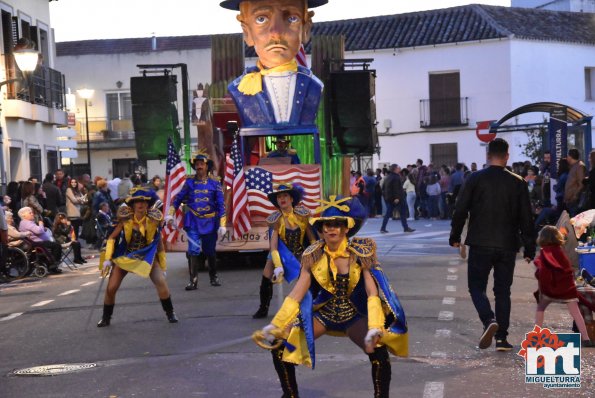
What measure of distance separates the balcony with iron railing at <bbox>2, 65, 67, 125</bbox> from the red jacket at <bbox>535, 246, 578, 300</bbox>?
771 inches

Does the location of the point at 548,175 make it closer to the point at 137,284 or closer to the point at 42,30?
the point at 137,284

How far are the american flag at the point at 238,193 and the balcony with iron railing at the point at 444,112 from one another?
28.4 m

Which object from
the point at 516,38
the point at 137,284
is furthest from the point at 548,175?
the point at 516,38

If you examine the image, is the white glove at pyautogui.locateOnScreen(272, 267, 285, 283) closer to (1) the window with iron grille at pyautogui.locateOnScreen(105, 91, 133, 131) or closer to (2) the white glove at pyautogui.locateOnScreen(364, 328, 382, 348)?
(2) the white glove at pyautogui.locateOnScreen(364, 328, 382, 348)

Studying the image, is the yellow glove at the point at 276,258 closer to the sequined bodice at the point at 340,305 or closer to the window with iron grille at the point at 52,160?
the sequined bodice at the point at 340,305

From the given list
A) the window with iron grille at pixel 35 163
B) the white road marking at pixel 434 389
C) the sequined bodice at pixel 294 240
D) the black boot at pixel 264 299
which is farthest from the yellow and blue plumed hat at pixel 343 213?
the window with iron grille at pixel 35 163

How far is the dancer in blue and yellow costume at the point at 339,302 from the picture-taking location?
304 inches

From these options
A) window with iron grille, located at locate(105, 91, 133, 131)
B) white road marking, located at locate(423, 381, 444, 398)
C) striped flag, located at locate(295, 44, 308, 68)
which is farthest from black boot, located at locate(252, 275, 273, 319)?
window with iron grille, located at locate(105, 91, 133, 131)

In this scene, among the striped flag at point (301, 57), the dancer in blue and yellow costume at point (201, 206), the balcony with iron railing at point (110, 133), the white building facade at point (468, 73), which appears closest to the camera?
the dancer in blue and yellow costume at point (201, 206)

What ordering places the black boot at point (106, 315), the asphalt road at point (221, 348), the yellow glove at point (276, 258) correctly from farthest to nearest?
the black boot at point (106, 315) → the yellow glove at point (276, 258) → the asphalt road at point (221, 348)

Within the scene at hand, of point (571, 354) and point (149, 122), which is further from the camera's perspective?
point (149, 122)

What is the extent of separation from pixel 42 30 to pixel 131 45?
23878 mm

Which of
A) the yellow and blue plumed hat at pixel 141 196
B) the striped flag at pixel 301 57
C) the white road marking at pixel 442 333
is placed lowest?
the white road marking at pixel 442 333

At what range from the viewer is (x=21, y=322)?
13969 millimetres
